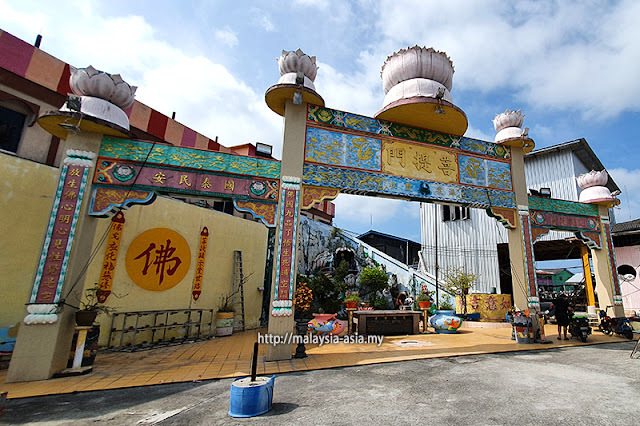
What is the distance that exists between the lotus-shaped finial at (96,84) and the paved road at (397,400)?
5150 mm

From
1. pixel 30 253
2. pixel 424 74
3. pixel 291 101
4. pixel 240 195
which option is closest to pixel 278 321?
pixel 240 195

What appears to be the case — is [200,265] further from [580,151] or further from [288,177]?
[580,151]

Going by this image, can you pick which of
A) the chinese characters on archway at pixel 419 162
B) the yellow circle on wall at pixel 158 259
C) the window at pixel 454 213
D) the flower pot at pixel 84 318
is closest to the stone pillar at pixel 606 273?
the window at pixel 454 213

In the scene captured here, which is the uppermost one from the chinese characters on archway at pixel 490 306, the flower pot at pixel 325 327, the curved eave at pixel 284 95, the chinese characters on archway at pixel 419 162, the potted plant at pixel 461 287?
the curved eave at pixel 284 95

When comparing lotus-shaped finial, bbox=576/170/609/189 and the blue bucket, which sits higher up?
lotus-shaped finial, bbox=576/170/609/189

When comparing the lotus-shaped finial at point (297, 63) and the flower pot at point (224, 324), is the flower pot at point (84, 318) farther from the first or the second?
the lotus-shaped finial at point (297, 63)

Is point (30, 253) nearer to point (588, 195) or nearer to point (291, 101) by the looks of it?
point (291, 101)

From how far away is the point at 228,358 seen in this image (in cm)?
632

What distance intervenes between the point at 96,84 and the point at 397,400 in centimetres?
736

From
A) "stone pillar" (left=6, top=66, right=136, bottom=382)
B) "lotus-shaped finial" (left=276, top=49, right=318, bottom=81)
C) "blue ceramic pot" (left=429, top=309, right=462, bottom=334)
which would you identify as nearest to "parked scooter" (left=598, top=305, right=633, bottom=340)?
"blue ceramic pot" (left=429, top=309, right=462, bottom=334)

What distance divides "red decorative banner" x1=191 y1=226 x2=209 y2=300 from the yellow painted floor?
4.99 ft

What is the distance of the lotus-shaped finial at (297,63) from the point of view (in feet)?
22.7

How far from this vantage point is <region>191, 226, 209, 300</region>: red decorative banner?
9095mm

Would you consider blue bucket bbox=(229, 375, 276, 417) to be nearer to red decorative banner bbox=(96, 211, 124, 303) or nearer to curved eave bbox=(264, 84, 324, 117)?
red decorative banner bbox=(96, 211, 124, 303)
